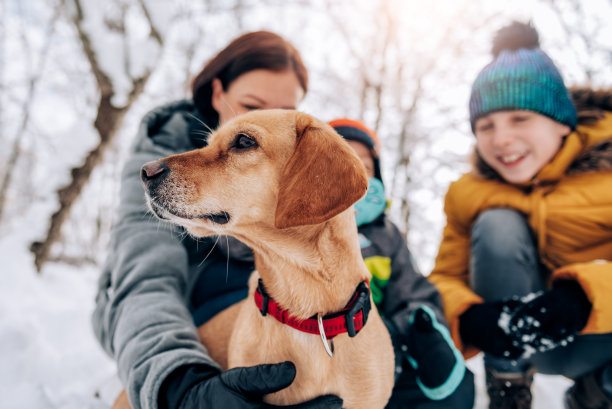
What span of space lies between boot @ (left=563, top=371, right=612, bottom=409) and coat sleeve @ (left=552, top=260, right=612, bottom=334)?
0.40 metres

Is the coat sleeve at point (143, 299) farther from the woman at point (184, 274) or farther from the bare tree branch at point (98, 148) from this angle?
the bare tree branch at point (98, 148)

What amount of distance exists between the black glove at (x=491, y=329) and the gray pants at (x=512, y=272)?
259mm

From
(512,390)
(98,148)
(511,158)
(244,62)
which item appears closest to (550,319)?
(512,390)

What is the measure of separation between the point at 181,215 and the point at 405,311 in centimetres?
135

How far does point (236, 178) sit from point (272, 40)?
1530 mm

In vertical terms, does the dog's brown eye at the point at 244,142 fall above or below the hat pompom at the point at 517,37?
below

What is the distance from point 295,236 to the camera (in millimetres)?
1372

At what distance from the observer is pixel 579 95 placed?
8.20ft

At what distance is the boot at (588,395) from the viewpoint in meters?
1.88

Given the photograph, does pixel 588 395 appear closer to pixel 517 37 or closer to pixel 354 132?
pixel 354 132

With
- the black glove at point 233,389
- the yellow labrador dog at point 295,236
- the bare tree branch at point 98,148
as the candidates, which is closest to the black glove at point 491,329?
the yellow labrador dog at point 295,236

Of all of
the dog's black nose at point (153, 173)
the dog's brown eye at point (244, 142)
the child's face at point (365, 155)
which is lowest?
the child's face at point (365, 155)

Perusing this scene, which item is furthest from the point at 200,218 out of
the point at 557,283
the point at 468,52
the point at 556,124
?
the point at 468,52

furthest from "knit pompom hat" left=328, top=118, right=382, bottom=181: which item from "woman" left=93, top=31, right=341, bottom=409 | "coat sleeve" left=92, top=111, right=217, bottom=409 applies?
"coat sleeve" left=92, top=111, right=217, bottom=409
